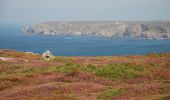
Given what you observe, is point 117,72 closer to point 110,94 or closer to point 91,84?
point 91,84

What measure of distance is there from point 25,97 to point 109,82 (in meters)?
9.22

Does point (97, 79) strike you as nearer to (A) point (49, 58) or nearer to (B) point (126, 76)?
(B) point (126, 76)

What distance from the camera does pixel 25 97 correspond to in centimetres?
2127

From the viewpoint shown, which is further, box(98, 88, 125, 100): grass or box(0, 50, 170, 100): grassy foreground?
box(0, 50, 170, 100): grassy foreground

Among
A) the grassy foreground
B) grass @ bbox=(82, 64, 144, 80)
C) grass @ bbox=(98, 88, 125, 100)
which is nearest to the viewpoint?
grass @ bbox=(98, 88, 125, 100)

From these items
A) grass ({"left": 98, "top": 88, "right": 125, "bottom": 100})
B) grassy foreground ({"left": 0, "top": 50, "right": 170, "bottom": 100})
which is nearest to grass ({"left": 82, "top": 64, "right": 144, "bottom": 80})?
grassy foreground ({"left": 0, "top": 50, "right": 170, "bottom": 100})

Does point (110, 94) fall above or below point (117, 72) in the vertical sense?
above

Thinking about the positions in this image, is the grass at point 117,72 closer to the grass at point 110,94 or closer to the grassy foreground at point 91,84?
the grassy foreground at point 91,84

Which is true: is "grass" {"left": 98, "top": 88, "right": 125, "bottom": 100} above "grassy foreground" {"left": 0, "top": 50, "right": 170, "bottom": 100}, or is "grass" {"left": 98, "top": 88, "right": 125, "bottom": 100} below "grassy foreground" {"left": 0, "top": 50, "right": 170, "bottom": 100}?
above

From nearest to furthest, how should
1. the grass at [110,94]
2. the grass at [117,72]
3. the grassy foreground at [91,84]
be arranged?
1. the grass at [110,94]
2. the grassy foreground at [91,84]
3. the grass at [117,72]

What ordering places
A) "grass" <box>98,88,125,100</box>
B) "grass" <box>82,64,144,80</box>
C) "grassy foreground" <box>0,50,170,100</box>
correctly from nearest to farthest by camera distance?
"grass" <box>98,88,125,100</box> < "grassy foreground" <box>0,50,170,100</box> < "grass" <box>82,64,144,80</box>

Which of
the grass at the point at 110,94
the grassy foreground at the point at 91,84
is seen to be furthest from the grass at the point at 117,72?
the grass at the point at 110,94

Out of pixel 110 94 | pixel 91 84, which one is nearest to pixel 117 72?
pixel 91 84

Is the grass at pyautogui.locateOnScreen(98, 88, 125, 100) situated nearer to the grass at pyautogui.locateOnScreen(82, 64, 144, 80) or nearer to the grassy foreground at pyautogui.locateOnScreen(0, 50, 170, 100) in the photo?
the grassy foreground at pyautogui.locateOnScreen(0, 50, 170, 100)
